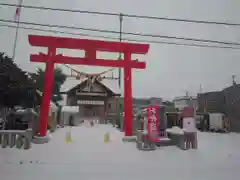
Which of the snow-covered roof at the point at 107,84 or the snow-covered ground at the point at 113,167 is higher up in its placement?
the snow-covered roof at the point at 107,84

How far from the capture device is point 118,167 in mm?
2029

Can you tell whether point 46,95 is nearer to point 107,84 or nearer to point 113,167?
point 113,167

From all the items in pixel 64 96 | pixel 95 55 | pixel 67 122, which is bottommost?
pixel 67 122

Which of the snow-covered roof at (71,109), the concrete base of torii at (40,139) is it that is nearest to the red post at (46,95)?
the concrete base of torii at (40,139)

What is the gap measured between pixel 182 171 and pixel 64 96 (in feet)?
24.6

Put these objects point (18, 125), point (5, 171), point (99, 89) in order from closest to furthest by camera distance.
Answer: point (5, 171) < point (18, 125) < point (99, 89)

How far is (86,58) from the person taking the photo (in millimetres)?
4172

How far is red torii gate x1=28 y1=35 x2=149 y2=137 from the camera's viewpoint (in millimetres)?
3857

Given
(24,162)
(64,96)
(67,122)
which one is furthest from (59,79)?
(24,162)

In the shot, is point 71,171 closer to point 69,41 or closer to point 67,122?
point 69,41

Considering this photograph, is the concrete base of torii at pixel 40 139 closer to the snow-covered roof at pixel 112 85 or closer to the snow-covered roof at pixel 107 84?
the snow-covered roof at pixel 107 84

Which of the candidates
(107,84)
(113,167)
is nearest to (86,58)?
(113,167)

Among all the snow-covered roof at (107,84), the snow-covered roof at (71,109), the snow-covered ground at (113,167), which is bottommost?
the snow-covered ground at (113,167)

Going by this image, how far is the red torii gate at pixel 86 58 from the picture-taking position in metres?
3.86
